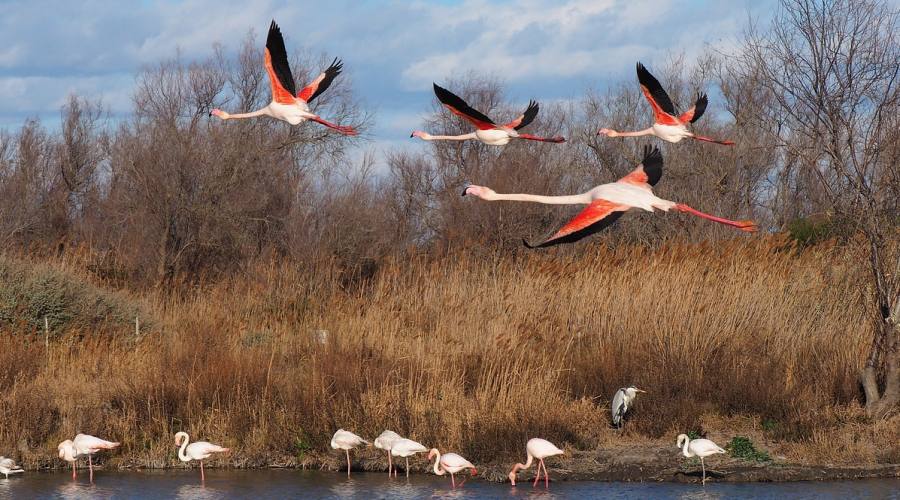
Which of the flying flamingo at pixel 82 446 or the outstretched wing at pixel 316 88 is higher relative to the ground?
the outstretched wing at pixel 316 88

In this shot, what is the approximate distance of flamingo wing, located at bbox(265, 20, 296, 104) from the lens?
11406 mm

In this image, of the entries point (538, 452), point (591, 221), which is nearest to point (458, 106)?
point (591, 221)

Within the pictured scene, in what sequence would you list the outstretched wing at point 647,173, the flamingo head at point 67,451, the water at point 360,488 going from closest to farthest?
the outstretched wing at point 647,173
the water at point 360,488
the flamingo head at point 67,451

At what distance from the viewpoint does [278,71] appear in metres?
11.5

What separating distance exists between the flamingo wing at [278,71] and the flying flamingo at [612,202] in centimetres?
322

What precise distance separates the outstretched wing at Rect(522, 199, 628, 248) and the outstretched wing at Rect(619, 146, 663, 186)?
0.73 meters

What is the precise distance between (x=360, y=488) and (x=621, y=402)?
2676mm

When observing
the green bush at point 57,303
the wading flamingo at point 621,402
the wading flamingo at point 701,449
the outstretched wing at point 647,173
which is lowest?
the wading flamingo at point 701,449

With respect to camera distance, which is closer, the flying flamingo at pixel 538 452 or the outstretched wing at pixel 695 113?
the outstretched wing at pixel 695 113

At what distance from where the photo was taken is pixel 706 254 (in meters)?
15.1

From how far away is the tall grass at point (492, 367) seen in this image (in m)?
12.6

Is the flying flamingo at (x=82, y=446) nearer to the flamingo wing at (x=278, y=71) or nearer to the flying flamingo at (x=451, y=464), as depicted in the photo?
the flying flamingo at (x=451, y=464)

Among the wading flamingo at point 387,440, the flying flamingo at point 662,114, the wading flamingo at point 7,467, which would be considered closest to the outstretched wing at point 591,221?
the flying flamingo at point 662,114

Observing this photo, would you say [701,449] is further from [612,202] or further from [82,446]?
[82,446]
